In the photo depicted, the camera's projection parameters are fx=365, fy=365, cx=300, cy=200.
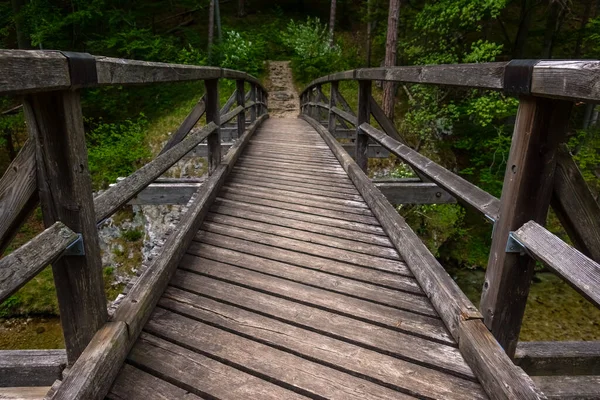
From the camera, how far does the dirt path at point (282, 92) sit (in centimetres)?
1656

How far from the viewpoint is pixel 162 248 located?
2.46 metres

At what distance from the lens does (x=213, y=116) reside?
3.92 meters

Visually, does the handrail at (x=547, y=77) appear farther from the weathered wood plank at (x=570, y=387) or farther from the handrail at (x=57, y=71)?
the handrail at (x=57, y=71)

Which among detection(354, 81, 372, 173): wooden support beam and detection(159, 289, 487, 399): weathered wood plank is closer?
detection(159, 289, 487, 399): weathered wood plank

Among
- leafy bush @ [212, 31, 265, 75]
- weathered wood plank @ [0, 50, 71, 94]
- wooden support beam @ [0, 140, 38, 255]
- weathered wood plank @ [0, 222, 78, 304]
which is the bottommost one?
weathered wood plank @ [0, 222, 78, 304]

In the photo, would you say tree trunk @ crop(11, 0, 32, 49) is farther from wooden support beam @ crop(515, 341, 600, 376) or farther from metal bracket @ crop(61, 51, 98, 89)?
wooden support beam @ crop(515, 341, 600, 376)

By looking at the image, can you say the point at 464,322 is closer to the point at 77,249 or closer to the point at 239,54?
the point at 77,249

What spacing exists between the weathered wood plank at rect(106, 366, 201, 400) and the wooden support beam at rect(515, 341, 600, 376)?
1.66 meters

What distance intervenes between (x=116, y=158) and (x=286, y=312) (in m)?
12.3

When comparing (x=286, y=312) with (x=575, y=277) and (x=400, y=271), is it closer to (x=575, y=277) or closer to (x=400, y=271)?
(x=400, y=271)

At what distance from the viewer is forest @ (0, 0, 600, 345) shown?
9.85 m

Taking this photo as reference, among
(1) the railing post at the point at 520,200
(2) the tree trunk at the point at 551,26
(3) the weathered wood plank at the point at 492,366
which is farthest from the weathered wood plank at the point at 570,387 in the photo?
(2) the tree trunk at the point at 551,26

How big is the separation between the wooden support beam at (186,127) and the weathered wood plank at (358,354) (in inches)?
61.3

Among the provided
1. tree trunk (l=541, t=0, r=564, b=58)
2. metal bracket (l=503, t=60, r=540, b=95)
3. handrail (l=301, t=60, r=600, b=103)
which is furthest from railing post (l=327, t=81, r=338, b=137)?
tree trunk (l=541, t=0, r=564, b=58)
